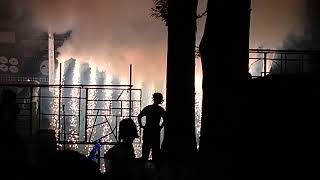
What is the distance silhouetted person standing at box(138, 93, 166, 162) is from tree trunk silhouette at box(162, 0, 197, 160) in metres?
0.68

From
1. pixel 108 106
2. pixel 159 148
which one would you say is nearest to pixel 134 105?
pixel 108 106

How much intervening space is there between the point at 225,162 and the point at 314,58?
9.58 metres

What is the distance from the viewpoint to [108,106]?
14.3m

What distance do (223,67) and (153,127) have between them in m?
4.01

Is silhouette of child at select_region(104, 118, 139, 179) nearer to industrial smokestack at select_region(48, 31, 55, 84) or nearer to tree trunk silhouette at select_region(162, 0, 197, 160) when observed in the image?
tree trunk silhouette at select_region(162, 0, 197, 160)

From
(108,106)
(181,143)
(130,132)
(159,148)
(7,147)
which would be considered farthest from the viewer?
(108,106)

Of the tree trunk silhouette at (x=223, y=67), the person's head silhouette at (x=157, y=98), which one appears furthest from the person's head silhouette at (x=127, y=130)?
the person's head silhouette at (x=157, y=98)

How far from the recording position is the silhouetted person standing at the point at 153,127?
9.68 m

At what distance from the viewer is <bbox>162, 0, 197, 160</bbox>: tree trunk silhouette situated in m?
8.77

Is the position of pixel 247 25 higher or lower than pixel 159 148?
higher

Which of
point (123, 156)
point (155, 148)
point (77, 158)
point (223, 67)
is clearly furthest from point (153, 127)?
point (77, 158)

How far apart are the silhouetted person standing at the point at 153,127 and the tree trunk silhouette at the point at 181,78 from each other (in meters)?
0.68

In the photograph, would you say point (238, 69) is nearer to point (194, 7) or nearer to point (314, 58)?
point (194, 7)

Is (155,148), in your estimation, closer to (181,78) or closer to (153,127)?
(153,127)
